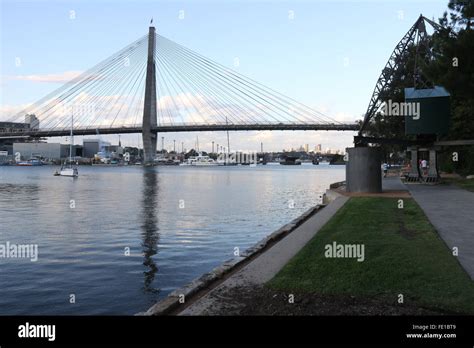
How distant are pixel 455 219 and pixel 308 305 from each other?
985 cm

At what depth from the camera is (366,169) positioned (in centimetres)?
2656

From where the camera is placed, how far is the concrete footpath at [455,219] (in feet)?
33.0

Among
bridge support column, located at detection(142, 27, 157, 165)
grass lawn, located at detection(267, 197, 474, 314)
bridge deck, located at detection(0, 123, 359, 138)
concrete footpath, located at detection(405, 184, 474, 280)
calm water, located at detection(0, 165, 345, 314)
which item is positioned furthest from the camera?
bridge support column, located at detection(142, 27, 157, 165)

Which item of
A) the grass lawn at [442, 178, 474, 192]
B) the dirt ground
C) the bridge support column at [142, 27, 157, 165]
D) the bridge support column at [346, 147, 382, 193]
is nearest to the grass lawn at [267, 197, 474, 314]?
the dirt ground

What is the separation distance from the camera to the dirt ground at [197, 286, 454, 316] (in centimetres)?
649

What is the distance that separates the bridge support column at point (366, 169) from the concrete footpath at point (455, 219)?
355 cm

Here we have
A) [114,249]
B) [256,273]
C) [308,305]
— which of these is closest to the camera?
[308,305]

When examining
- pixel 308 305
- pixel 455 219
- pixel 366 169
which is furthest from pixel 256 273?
pixel 366 169

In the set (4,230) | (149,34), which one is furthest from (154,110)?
(4,230)

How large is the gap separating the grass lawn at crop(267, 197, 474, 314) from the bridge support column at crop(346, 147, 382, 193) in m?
13.0

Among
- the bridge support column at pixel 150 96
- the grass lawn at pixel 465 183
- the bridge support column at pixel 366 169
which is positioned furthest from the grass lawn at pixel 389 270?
the bridge support column at pixel 150 96

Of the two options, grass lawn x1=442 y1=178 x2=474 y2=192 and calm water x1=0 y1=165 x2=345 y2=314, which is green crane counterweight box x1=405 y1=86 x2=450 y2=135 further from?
calm water x1=0 y1=165 x2=345 y2=314

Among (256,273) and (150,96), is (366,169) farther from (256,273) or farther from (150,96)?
(150,96)

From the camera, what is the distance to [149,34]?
108 m
